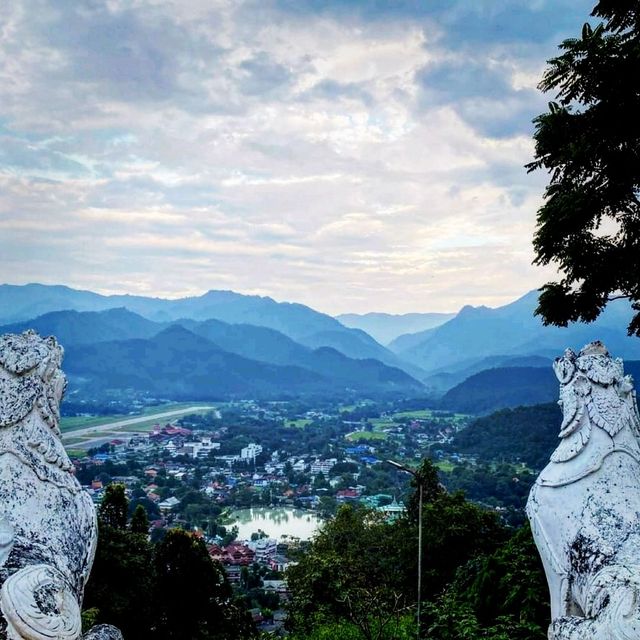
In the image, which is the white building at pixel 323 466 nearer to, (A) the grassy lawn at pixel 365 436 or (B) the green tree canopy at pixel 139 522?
(A) the grassy lawn at pixel 365 436

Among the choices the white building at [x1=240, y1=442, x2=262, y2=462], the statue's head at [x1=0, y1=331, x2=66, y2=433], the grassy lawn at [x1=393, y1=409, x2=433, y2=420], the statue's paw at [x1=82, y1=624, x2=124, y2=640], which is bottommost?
the white building at [x1=240, y1=442, x2=262, y2=462]

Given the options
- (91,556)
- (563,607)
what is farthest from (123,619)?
(563,607)

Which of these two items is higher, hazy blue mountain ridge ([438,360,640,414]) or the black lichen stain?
the black lichen stain

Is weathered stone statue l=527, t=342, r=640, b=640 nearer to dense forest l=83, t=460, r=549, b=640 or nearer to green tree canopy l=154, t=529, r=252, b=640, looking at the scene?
dense forest l=83, t=460, r=549, b=640

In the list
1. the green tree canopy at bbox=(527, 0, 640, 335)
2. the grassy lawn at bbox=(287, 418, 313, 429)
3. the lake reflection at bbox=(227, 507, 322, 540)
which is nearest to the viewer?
the green tree canopy at bbox=(527, 0, 640, 335)

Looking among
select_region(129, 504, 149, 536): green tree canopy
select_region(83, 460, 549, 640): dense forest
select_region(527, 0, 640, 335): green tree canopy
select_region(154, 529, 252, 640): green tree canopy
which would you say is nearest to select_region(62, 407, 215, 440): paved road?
select_region(129, 504, 149, 536): green tree canopy

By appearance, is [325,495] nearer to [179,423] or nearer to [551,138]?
[551,138]
